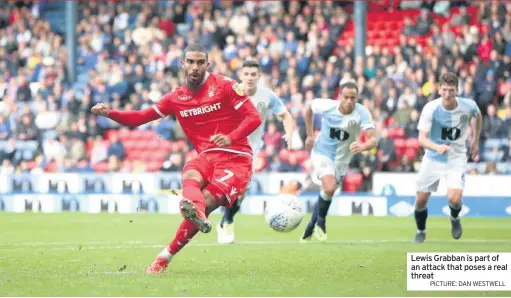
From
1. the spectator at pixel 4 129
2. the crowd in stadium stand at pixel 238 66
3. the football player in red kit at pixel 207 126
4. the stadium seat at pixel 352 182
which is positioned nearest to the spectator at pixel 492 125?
the crowd in stadium stand at pixel 238 66

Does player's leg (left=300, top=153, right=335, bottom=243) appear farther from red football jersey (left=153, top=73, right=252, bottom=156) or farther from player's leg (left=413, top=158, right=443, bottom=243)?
red football jersey (left=153, top=73, right=252, bottom=156)

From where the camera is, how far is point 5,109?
2941cm

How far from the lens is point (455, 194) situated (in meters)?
15.5

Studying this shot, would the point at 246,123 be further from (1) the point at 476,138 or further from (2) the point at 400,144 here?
(2) the point at 400,144

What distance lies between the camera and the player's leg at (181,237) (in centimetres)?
1121

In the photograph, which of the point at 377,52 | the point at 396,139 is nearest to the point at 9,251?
the point at 396,139

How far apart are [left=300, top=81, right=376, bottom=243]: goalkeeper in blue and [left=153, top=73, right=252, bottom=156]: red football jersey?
4.18 metres

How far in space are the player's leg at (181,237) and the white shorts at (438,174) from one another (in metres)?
5.03

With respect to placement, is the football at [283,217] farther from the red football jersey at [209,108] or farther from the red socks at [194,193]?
the red socks at [194,193]

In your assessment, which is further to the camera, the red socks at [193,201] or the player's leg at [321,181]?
the player's leg at [321,181]

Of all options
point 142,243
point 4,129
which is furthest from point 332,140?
point 4,129

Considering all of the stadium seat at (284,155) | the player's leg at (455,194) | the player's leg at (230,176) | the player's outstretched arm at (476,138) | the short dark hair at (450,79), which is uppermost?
the short dark hair at (450,79)

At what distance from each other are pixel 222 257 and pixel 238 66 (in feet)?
50.0

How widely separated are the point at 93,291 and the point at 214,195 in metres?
1.91
